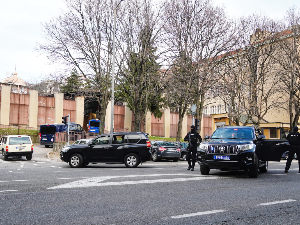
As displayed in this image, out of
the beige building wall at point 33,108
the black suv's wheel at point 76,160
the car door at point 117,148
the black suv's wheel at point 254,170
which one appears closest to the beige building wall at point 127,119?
the beige building wall at point 33,108

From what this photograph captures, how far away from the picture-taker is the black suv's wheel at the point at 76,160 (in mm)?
17859

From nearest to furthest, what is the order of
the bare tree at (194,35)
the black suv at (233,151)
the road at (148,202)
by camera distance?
the road at (148,202), the black suv at (233,151), the bare tree at (194,35)

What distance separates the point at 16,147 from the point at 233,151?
1800cm

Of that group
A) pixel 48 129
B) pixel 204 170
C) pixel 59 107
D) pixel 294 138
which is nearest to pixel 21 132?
pixel 48 129

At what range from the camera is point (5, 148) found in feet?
84.2

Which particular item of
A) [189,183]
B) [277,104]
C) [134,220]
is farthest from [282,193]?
[277,104]

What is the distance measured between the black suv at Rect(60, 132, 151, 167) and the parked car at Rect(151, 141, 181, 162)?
6.83 meters

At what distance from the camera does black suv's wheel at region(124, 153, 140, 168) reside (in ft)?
59.3

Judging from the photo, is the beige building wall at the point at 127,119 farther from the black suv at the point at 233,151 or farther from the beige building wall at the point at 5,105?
the black suv at the point at 233,151

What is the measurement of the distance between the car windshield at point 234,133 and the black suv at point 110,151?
17.8ft

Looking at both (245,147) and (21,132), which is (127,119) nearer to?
(21,132)

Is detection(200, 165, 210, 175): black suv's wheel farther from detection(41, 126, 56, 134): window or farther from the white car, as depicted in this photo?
detection(41, 126, 56, 134): window

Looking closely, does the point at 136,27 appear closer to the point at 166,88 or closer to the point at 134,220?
the point at 166,88

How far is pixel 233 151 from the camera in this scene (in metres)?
12.2
